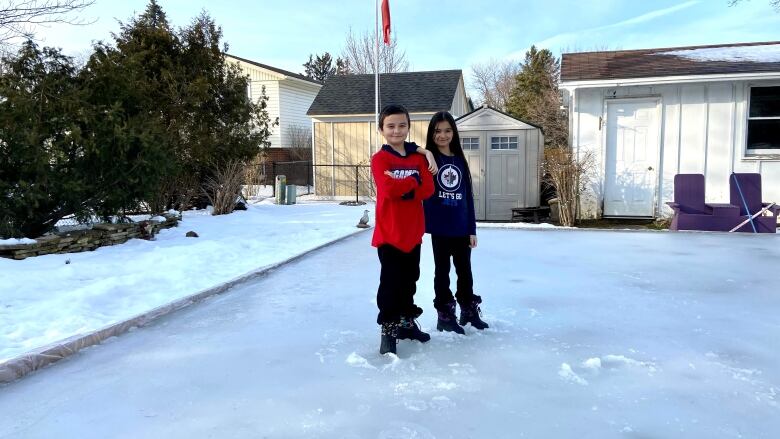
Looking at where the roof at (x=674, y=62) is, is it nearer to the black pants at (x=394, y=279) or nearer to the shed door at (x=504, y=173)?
the shed door at (x=504, y=173)

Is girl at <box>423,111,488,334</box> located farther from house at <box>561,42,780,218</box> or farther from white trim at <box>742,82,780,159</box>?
white trim at <box>742,82,780,159</box>

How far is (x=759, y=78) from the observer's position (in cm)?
779

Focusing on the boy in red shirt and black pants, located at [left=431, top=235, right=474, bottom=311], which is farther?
black pants, located at [left=431, top=235, right=474, bottom=311]

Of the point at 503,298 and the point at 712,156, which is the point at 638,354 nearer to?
the point at 503,298

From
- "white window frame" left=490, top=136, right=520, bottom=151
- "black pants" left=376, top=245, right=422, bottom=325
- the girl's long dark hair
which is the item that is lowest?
Answer: "black pants" left=376, top=245, right=422, bottom=325

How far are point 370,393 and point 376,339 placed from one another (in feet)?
2.32

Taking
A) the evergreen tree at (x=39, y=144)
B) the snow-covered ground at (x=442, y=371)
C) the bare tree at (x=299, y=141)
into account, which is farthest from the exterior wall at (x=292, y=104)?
the snow-covered ground at (x=442, y=371)

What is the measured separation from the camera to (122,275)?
4.57 m

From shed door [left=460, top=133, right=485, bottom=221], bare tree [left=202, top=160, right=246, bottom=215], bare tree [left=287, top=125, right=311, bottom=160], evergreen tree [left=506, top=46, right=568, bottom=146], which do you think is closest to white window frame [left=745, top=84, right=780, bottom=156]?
shed door [left=460, top=133, right=485, bottom=221]

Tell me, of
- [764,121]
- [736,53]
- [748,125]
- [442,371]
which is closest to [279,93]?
[736,53]

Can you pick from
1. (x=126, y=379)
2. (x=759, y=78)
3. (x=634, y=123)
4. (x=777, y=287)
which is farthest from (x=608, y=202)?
(x=126, y=379)

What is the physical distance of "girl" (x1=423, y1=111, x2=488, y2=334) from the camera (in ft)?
10.00

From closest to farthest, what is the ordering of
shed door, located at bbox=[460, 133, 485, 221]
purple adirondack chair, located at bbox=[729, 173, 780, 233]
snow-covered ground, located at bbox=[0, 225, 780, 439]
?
snow-covered ground, located at bbox=[0, 225, 780, 439] < purple adirondack chair, located at bbox=[729, 173, 780, 233] < shed door, located at bbox=[460, 133, 485, 221]

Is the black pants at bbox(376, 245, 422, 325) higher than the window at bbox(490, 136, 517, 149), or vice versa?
the window at bbox(490, 136, 517, 149)
